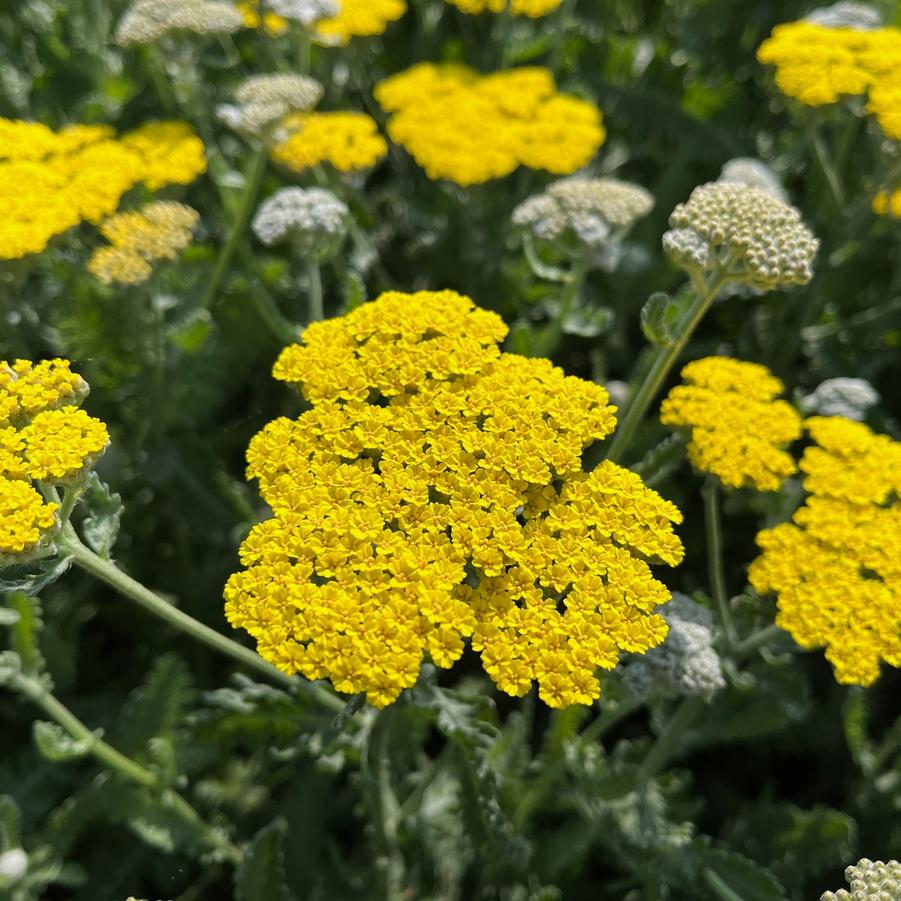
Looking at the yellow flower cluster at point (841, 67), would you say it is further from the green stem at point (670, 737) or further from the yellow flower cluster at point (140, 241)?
the yellow flower cluster at point (140, 241)

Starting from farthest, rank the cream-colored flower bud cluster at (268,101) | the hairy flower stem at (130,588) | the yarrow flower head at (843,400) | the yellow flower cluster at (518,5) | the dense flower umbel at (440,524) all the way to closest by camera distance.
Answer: the yellow flower cluster at (518,5) → the cream-colored flower bud cluster at (268,101) → the yarrow flower head at (843,400) → the hairy flower stem at (130,588) → the dense flower umbel at (440,524)

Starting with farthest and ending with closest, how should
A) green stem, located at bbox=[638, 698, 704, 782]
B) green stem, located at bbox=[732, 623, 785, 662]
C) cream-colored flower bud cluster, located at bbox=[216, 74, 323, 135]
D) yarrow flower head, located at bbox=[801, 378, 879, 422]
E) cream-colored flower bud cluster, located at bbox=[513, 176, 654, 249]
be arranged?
1. cream-colored flower bud cluster, located at bbox=[216, 74, 323, 135]
2. cream-colored flower bud cluster, located at bbox=[513, 176, 654, 249]
3. yarrow flower head, located at bbox=[801, 378, 879, 422]
4. green stem, located at bbox=[638, 698, 704, 782]
5. green stem, located at bbox=[732, 623, 785, 662]

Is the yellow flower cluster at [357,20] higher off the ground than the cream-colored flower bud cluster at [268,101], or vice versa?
the yellow flower cluster at [357,20]

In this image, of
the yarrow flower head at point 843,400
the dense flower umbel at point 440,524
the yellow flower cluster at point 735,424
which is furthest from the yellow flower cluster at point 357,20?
the yarrow flower head at point 843,400

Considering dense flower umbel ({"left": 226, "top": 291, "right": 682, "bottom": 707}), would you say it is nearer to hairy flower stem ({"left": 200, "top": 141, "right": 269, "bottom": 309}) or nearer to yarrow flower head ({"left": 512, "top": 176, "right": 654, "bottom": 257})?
yarrow flower head ({"left": 512, "top": 176, "right": 654, "bottom": 257})

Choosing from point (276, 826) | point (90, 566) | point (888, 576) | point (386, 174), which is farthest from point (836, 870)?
point (386, 174)

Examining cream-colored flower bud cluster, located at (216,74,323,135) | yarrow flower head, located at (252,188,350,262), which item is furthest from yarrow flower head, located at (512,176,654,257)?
cream-colored flower bud cluster, located at (216,74,323,135)

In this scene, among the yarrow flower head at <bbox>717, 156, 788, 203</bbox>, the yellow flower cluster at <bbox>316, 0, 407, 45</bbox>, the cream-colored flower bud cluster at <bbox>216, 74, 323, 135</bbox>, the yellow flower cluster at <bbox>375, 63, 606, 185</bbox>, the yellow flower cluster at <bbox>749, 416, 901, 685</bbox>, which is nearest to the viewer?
the yellow flower cluster at <bbox>749, 416, 901, 685</bbox>

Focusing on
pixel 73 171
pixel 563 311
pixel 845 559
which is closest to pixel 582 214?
pixel 563 311
